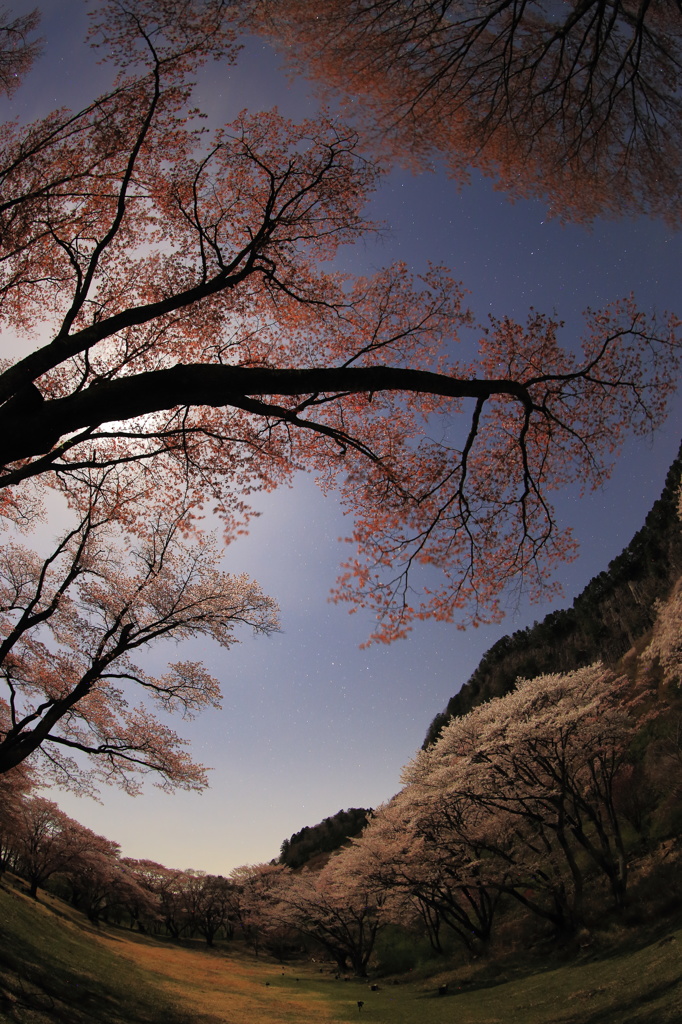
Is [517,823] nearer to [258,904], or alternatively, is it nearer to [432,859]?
[432,859]

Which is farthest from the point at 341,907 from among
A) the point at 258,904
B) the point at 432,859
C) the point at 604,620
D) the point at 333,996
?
the point at 604,620

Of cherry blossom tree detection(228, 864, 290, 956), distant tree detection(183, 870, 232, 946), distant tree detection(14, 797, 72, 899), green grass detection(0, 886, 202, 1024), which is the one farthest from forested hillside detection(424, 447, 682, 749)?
green grass detection(0, 886, 202, 1024)

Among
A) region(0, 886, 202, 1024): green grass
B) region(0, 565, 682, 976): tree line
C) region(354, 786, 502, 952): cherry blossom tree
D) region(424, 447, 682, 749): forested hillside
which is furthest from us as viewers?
region(424, 447, 682, 749): forested hillside

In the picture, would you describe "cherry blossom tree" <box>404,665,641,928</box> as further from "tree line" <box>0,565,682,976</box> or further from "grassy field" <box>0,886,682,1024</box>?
"grassy field" <box>0,886,682,1024</box>

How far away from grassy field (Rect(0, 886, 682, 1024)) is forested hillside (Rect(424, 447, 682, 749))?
37572 mm

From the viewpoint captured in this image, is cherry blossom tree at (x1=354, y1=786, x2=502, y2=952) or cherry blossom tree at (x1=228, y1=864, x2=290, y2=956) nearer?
cherry blossom tree at (x1=354, y1=786, x2=502, y2=952)

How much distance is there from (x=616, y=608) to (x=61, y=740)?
69.1m

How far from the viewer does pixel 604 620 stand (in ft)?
212

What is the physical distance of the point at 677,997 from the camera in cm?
680

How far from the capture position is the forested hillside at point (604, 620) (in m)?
57.7

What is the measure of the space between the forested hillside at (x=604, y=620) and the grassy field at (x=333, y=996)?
37.6 m

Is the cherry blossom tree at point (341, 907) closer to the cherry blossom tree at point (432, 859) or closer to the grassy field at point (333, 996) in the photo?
the cherry blossom tree at point (432, 859)

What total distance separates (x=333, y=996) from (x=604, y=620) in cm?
5650

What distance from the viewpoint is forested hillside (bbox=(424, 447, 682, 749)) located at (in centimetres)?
5766
